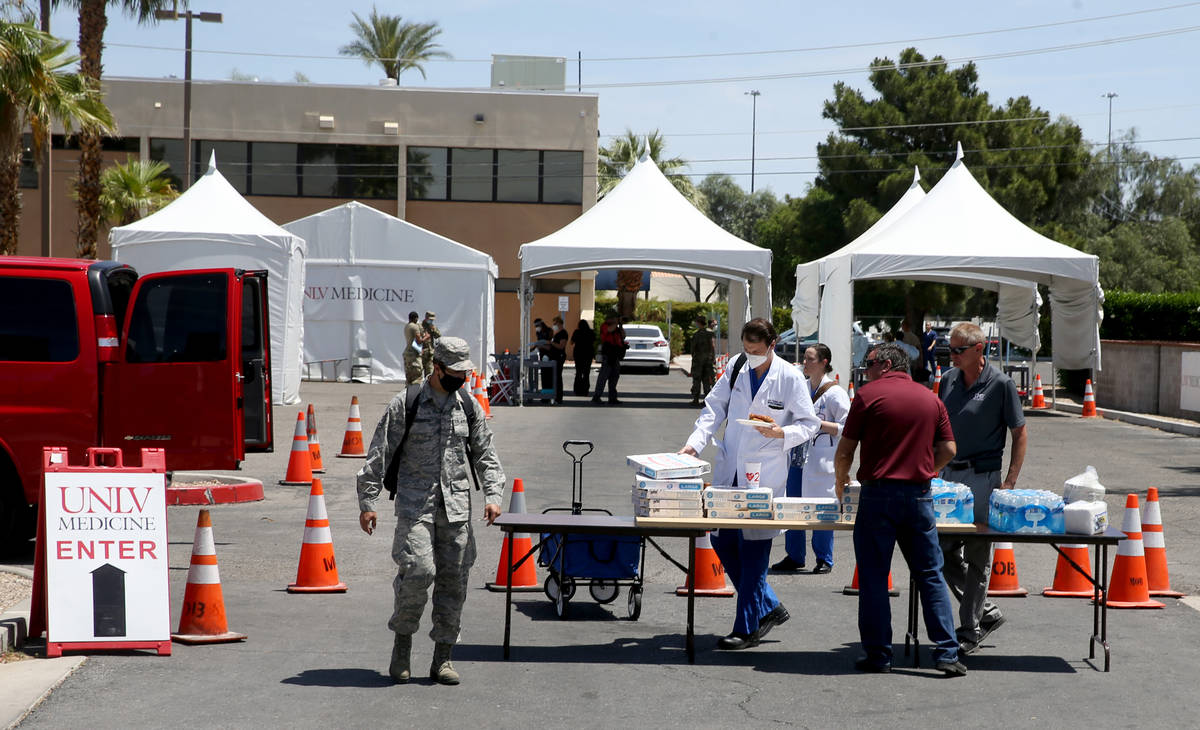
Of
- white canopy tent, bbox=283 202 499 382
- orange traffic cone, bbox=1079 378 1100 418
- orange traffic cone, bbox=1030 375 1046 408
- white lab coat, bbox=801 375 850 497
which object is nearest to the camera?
white lab coat, bbox=801 375 850 497

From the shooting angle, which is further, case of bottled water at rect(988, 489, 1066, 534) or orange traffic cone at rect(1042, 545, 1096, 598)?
orange traffic cone at rect(1042, 545, 1096, 598)

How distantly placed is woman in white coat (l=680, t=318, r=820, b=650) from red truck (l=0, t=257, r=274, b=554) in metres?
4.82

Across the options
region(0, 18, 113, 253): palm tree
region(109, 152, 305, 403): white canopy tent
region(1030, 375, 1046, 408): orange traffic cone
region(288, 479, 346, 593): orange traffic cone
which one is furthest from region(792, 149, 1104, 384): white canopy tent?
region(288, 479, 346, 593): orange traffic cone

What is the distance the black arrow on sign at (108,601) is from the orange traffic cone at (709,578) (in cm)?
373

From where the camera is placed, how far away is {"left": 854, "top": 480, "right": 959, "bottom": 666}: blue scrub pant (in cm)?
693

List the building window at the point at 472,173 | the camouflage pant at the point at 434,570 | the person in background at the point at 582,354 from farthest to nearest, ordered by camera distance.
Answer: the building window at the point at 472,173 → the person in background at the point at 582,354 → the camouflage pant at the point at 434,570

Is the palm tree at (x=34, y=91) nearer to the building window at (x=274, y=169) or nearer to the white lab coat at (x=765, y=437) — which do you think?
the white lab coat at (x=765, y=437)

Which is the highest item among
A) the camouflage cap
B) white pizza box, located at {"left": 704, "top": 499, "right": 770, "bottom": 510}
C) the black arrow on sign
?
the camouflage cap

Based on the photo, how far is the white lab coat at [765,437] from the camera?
7.68m

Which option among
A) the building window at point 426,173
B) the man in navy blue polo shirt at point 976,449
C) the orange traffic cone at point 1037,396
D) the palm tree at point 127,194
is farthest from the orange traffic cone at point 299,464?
the building window at point 426,173

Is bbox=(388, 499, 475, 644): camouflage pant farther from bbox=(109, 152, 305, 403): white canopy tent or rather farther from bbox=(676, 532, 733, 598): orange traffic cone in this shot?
bbox=(109, 152, 305, 403): white canopy tent

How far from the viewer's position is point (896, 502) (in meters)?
6.92

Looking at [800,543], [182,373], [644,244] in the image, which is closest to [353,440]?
[182,373]

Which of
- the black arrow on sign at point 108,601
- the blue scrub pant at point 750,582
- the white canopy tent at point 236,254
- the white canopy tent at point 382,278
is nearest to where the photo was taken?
the black arrow on sign at point 108,601
